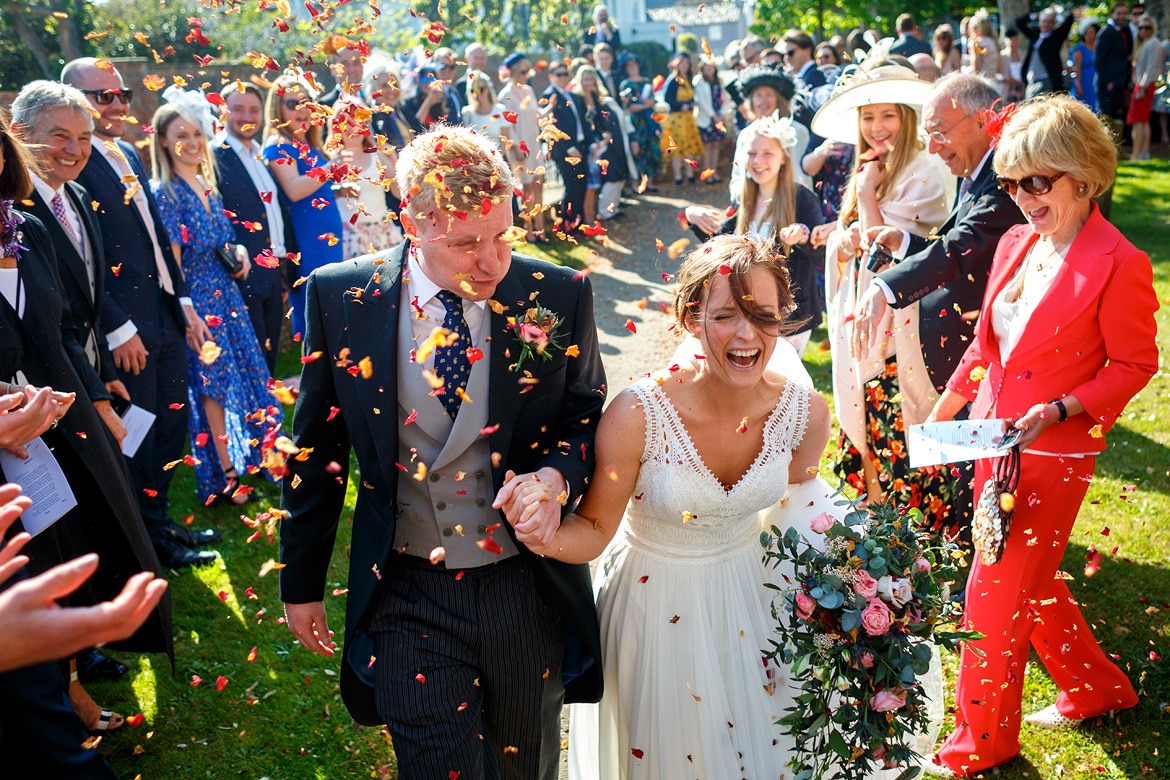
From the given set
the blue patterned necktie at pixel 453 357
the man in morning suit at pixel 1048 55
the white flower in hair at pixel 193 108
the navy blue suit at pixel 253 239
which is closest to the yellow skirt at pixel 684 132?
the man in morning suit at pixel 1048 55

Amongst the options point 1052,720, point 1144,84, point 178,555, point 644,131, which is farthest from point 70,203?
point 1144,84

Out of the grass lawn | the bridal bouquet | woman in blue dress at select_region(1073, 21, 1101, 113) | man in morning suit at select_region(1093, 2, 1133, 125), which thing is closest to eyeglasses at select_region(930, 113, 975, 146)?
the grass lawn

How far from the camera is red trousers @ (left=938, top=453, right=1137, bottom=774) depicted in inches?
134

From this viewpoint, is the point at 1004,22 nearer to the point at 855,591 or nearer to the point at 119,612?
the point at 855,591

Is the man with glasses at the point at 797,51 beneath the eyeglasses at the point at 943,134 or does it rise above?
beneath

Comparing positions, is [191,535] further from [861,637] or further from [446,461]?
[861,637]

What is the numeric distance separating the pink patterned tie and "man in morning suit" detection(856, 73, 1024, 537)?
3.57 m

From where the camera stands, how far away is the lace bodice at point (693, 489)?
10.3ft

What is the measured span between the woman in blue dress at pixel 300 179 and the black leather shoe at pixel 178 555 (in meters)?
2.16

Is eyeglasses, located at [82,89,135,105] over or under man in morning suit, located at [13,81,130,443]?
over

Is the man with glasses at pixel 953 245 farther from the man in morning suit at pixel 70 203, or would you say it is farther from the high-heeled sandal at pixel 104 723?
the high-heeled sandal at pixel 104 723

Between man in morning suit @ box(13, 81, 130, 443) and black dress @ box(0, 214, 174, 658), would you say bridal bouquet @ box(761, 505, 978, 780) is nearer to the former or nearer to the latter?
black dress @ box(0, 214, 174, 658)

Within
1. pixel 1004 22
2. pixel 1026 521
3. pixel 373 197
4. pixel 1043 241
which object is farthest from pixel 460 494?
pixel 1004 22

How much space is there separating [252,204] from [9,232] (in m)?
3.08
